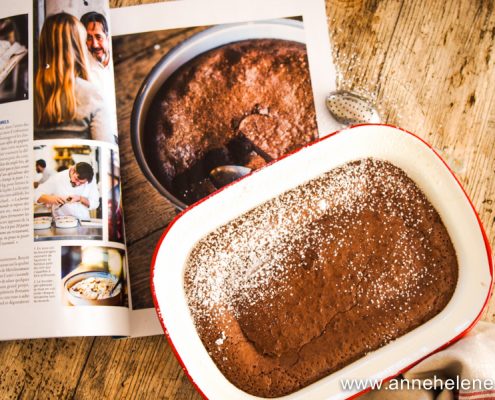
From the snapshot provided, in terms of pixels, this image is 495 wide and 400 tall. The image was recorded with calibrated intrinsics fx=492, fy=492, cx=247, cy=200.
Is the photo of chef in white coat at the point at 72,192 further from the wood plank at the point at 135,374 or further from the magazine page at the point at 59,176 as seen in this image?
the wood plank at the point at 135,374

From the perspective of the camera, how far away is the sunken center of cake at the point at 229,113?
103 cm

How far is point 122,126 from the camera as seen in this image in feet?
3.43

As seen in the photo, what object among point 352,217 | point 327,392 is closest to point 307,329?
point 327,392

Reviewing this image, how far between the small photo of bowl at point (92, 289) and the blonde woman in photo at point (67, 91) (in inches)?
11.0

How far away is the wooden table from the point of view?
988 millimetres

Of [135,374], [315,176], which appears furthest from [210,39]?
[135,374]

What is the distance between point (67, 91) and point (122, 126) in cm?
13

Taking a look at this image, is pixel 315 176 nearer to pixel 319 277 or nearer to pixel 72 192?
pixel 319 277

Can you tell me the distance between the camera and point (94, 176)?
99 centimetres

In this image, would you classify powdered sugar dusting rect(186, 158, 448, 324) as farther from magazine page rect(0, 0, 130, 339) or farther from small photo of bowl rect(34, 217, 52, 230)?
small photo of bowl rect(34, 217, 52, 230)

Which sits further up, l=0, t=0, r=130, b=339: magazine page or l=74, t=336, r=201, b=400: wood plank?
l=0, t=0, r=130, b=339: magazine page

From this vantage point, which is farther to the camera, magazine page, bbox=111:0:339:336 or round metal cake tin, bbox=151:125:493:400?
magazine page, bbox=111:0:339:336

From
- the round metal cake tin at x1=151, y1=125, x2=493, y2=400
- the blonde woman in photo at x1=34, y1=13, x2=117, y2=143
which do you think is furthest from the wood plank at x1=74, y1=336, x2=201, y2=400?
the blonde woman in photo at x1=34, y1=13, x2=117, y2=143

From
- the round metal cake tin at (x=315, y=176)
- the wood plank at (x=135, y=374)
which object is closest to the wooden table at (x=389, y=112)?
the wood plank at (x=135, y=374)
